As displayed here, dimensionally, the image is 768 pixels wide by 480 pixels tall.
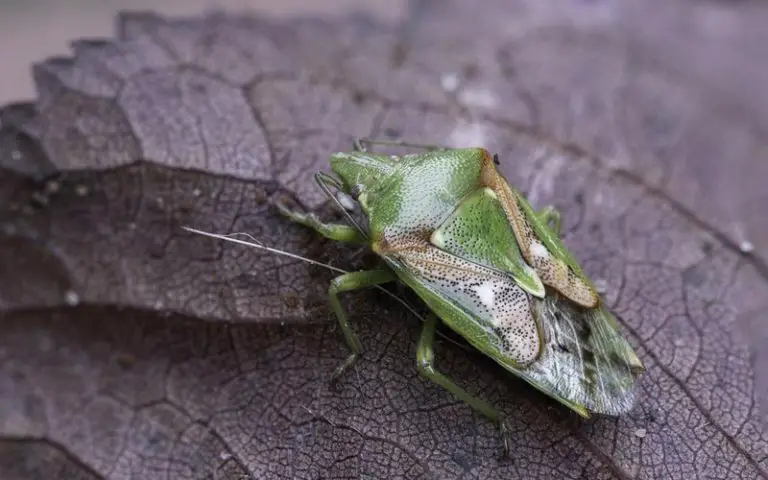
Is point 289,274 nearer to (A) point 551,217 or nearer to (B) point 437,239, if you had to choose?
(B) point 437,239

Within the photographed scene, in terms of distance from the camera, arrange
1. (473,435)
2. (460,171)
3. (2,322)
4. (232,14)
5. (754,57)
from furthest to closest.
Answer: (754,57) → (232,14) → (2,322) → (460,171) → (473,435)

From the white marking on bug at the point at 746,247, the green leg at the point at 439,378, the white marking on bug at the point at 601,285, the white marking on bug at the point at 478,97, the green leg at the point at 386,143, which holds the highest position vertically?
the white marking on bug at the point at 478,97

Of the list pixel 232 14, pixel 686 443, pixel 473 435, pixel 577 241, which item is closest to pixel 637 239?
pixel 577 241

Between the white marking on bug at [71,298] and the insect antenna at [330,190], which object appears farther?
the white marking on bug at [71,298]

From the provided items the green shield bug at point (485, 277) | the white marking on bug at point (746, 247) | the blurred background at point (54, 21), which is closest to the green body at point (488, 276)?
the green shield bug at point (485, 277)

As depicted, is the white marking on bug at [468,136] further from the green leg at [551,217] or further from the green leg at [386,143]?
the green leg at [551,217]

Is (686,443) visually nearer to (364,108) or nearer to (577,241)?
(577,241)

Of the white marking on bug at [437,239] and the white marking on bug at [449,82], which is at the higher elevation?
the white marking on bug at [449,82]

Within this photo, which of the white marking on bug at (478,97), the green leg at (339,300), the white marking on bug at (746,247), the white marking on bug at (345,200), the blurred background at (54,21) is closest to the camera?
the green leg at (339,300)

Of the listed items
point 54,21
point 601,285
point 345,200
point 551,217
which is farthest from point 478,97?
point 54,21
